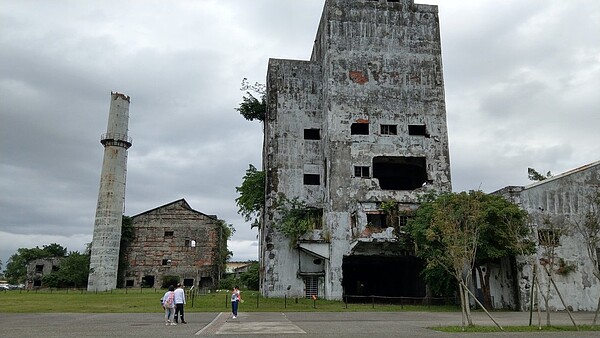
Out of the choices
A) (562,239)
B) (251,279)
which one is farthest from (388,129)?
(251,279)

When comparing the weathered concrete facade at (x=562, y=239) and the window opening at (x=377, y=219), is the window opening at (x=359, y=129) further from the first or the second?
the weathered concrete facade at (x=562, y=239)

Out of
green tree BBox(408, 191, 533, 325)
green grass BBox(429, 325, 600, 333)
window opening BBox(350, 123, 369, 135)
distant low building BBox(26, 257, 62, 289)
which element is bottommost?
green grass BBox(429, 325, 600, 333)

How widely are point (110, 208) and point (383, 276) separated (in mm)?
31867

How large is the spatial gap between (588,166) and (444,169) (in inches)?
390

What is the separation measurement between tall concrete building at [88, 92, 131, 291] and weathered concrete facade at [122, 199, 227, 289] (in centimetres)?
332

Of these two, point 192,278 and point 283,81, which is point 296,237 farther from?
point 192,278

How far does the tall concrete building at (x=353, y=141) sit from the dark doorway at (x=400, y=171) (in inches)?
6.9

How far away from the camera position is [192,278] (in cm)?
6009

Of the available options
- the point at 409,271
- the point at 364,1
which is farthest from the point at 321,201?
the point at 364,1

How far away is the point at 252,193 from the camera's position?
43219 mm

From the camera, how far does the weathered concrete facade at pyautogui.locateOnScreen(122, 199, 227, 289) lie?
59906mm

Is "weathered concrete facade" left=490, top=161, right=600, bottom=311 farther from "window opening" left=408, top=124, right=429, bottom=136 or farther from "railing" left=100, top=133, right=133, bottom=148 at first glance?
"railing" left=100, top=133, right=133, bottom=148

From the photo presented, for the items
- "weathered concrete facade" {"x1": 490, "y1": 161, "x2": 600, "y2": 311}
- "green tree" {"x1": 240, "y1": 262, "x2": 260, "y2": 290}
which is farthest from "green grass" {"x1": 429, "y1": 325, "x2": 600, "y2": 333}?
"green tree" {"x1": 240, "y1": 262, "x2": 260, "y2": 290}

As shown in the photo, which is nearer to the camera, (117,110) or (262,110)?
(262,110)
